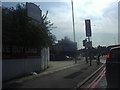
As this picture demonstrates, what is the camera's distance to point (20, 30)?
19047 mm

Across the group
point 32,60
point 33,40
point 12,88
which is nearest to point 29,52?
point 32,60

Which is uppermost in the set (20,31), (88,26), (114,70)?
(88,26)

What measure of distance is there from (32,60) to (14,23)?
6400mm

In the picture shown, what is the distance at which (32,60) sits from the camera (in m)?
24.1

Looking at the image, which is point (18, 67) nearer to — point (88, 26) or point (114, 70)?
point (114, 70)

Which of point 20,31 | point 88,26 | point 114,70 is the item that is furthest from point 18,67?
point 88,26

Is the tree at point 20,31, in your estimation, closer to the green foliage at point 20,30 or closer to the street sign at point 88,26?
the green foliage at point 20,30

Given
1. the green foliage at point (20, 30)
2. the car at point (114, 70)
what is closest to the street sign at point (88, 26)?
the green foliage at point (20, 30)

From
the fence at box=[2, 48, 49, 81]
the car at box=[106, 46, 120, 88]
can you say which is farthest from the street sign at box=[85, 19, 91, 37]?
the car at box=[106, 46, 120, 88]

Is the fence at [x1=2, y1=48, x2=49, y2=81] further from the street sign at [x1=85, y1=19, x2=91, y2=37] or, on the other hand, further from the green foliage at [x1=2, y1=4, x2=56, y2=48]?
the street sign at [x1=85, y1=19, x2=91, y2=37]

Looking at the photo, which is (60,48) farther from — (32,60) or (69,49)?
(32,60)

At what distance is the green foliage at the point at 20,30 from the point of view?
702 inches

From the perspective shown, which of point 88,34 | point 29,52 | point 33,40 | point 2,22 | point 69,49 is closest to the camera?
point 2,22

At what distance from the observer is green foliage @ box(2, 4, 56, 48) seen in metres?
17.8
